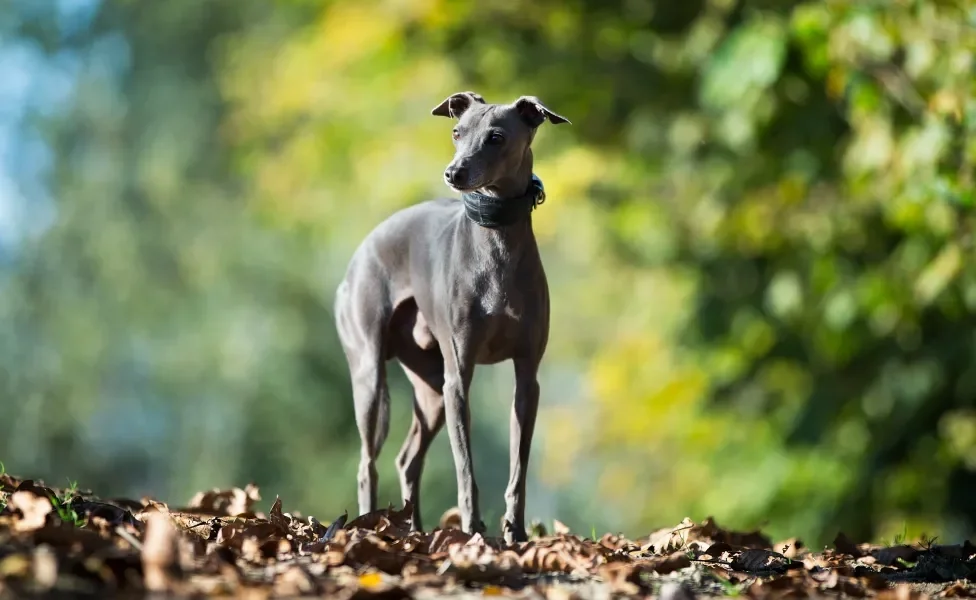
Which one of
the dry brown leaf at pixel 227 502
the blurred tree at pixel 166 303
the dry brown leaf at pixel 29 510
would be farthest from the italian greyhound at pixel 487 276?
the blurred tree at pixel 166 303

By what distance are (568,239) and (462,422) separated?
12696 millimetres

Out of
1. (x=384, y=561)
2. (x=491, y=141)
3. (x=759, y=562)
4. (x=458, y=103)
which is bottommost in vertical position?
(x=384, y=561)

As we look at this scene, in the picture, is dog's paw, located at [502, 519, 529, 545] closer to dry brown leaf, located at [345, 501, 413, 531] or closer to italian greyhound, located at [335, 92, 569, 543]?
italian greyhound, located at [335, 92, 569, 543]

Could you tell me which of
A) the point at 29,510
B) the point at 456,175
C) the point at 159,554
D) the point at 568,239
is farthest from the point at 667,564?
the point at 568,239

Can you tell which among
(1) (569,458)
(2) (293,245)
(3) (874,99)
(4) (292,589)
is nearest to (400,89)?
(3) (874,99)

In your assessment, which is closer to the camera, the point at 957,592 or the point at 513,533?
the point at 957,592

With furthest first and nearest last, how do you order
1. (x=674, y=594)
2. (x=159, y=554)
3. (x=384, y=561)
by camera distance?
(x=384, y=561) < (x=674, y=594) < (x=159, y=554)

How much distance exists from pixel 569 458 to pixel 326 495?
515cm

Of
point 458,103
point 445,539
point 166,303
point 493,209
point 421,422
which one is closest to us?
point 445,539

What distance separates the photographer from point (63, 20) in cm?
2911

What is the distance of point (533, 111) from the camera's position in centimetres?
636

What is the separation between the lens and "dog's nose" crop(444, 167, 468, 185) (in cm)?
588

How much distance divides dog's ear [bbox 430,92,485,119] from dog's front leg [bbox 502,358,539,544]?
1274 millimetres

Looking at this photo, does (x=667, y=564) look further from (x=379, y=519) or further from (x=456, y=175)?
(x=456, y=175)
